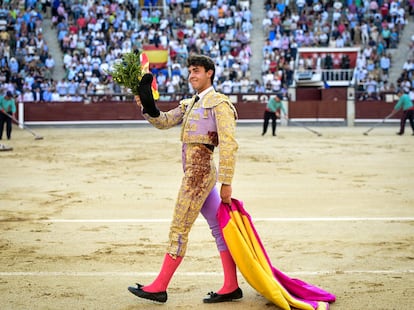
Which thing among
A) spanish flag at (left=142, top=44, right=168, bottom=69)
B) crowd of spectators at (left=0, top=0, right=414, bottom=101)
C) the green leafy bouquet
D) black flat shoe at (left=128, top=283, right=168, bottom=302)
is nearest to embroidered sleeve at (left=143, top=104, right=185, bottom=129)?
the green leafy bouquet

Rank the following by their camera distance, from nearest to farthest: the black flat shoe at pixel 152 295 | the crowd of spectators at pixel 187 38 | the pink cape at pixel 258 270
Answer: the pink cape at pixel 258 270 < the black flat shoe at pixel 152 295 < the crowd of spectators at pixel 187 38

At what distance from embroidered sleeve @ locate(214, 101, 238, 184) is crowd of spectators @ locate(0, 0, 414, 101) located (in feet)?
68.1

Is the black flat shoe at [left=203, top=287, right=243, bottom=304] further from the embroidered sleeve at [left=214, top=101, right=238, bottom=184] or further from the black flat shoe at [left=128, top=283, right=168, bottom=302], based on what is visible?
the embroidered sleeve at [left=214, top=101, right=238, bottom=184]

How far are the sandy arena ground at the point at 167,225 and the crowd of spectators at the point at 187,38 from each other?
10.9 metres

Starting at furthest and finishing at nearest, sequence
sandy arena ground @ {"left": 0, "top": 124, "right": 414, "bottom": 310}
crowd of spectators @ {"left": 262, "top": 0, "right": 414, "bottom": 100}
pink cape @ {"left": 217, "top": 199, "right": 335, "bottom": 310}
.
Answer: crowd of spectators @ {"left": 262, "top": 0, "right": 414, "bottom": 100} < sandy arena ground @ {"left": 0, "top": 124, "right": 414, "bottom": 310} < pink cape @ {"left": 217, "top": 199, "right": 335, "bottom": 310}

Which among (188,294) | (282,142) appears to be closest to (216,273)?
(188,294)

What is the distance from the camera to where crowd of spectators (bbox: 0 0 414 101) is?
2539cm

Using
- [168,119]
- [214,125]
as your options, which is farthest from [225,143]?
[168,119]

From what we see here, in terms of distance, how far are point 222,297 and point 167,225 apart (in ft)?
8.68

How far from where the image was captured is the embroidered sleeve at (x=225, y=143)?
14.3 ft

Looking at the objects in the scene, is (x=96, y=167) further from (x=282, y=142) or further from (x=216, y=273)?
(x=216, y=273)

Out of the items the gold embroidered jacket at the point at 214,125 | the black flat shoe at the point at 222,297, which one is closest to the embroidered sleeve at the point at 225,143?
the gold embroidered jacket at the point at 214,125

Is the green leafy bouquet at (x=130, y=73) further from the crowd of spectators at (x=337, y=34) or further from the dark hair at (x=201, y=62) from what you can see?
the crowd of spectators at (x=337, y=34)

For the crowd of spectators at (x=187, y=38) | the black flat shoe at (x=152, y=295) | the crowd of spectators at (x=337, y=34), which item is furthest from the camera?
the crowd of spectators at (x=337, y=34)
